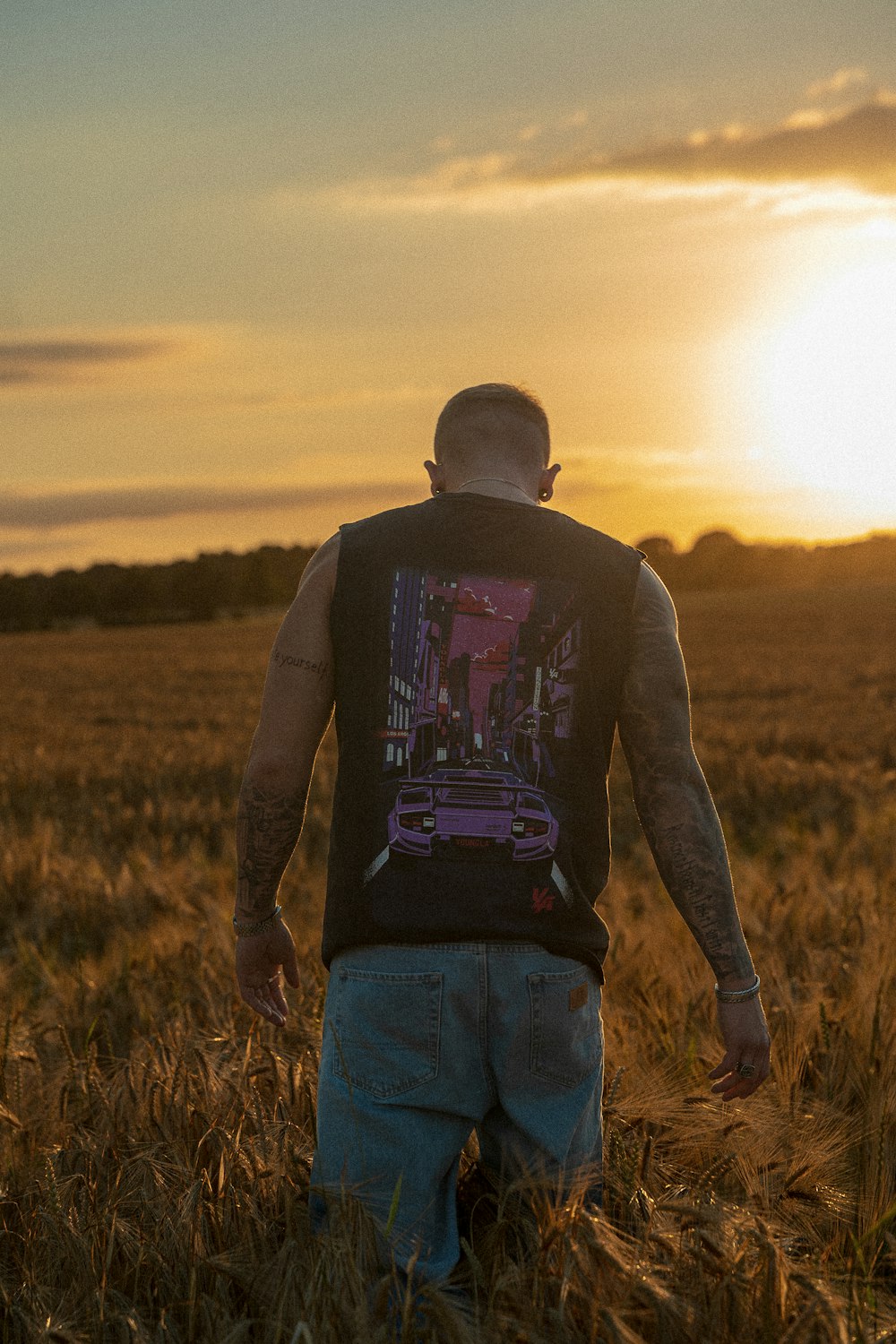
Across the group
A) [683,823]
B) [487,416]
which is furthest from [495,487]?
[683,823]

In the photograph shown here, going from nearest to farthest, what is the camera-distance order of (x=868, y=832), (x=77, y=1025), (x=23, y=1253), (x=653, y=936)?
1. (x=23, y=1253)
2. (x=77, y=1025)
3. (x=653, y=936)
4. (x=868, y=832)

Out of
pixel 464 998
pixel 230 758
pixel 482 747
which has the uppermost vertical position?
pixel 482 747

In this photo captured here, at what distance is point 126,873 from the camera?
253 inches

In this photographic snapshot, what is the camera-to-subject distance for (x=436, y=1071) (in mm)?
2357

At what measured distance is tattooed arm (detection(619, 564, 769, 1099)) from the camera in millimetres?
2547

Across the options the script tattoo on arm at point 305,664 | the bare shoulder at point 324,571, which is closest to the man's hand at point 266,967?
the script tattoo on arm at point 305,664

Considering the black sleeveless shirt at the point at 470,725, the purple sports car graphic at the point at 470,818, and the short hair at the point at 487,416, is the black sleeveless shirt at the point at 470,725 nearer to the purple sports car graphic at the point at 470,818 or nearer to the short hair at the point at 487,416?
the purple sports car graphic at the point at 470,818

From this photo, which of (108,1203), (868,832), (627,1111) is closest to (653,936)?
(627,1111)

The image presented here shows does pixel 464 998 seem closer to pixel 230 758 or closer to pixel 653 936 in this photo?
pixel 653 936

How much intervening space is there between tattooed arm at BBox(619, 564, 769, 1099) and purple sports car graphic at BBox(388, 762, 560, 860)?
322 millimetres

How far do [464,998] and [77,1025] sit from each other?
246cm

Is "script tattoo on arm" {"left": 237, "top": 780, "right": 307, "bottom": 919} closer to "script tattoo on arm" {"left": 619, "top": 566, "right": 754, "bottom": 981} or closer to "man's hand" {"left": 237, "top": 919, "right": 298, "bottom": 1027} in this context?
"man's hand" {"left": 237, "top": 919, "right": 298, "bottom": 1027}

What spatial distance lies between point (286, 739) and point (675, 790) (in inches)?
33.3

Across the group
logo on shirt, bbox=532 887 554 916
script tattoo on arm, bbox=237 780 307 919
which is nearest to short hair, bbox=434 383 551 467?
script tattoo on arm, bbox=237 780 307 919
